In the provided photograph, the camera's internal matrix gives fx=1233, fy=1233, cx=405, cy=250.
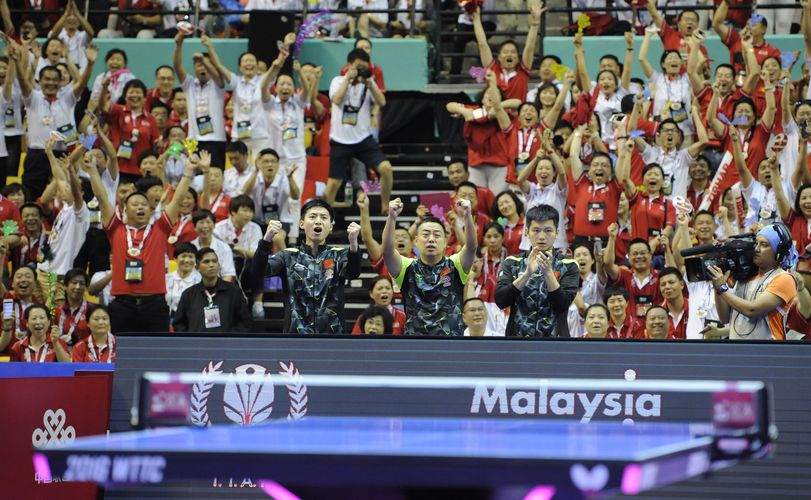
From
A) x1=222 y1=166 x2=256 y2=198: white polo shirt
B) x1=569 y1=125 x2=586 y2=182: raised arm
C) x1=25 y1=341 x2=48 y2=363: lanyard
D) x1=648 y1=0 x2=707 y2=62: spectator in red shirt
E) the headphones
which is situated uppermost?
x1=648 y1=0 x2=707 y2=62: spectator in red shirt

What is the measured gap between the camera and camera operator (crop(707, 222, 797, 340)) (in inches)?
323

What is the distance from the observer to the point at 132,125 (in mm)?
16438

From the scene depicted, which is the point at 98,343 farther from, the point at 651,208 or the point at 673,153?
the point at 673,153

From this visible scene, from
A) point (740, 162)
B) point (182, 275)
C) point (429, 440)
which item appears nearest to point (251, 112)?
point (182, 275)

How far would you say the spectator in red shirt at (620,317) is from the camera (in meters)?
12.1

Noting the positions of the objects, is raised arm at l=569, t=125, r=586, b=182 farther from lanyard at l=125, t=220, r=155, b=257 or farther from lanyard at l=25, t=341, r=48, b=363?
lanyard at l=25, t=341, r=48, b=363

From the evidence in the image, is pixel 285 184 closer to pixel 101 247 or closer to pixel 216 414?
pixel 101 247

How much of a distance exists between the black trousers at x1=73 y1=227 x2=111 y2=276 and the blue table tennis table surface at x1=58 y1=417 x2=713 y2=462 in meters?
10.4

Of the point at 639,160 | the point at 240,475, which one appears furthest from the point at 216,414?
the point at 639,160

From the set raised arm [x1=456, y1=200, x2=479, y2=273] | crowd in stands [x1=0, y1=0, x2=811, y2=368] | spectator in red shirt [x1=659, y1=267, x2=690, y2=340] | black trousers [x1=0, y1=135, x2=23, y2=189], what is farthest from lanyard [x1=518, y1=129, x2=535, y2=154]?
black trousers [x1=0, y1=135, x2=23, y2=189]

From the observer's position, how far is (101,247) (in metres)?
14.7

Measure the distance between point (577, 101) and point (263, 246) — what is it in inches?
318

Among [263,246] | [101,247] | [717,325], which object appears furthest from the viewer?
[101,247]

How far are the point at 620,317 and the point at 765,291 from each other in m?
3.92
